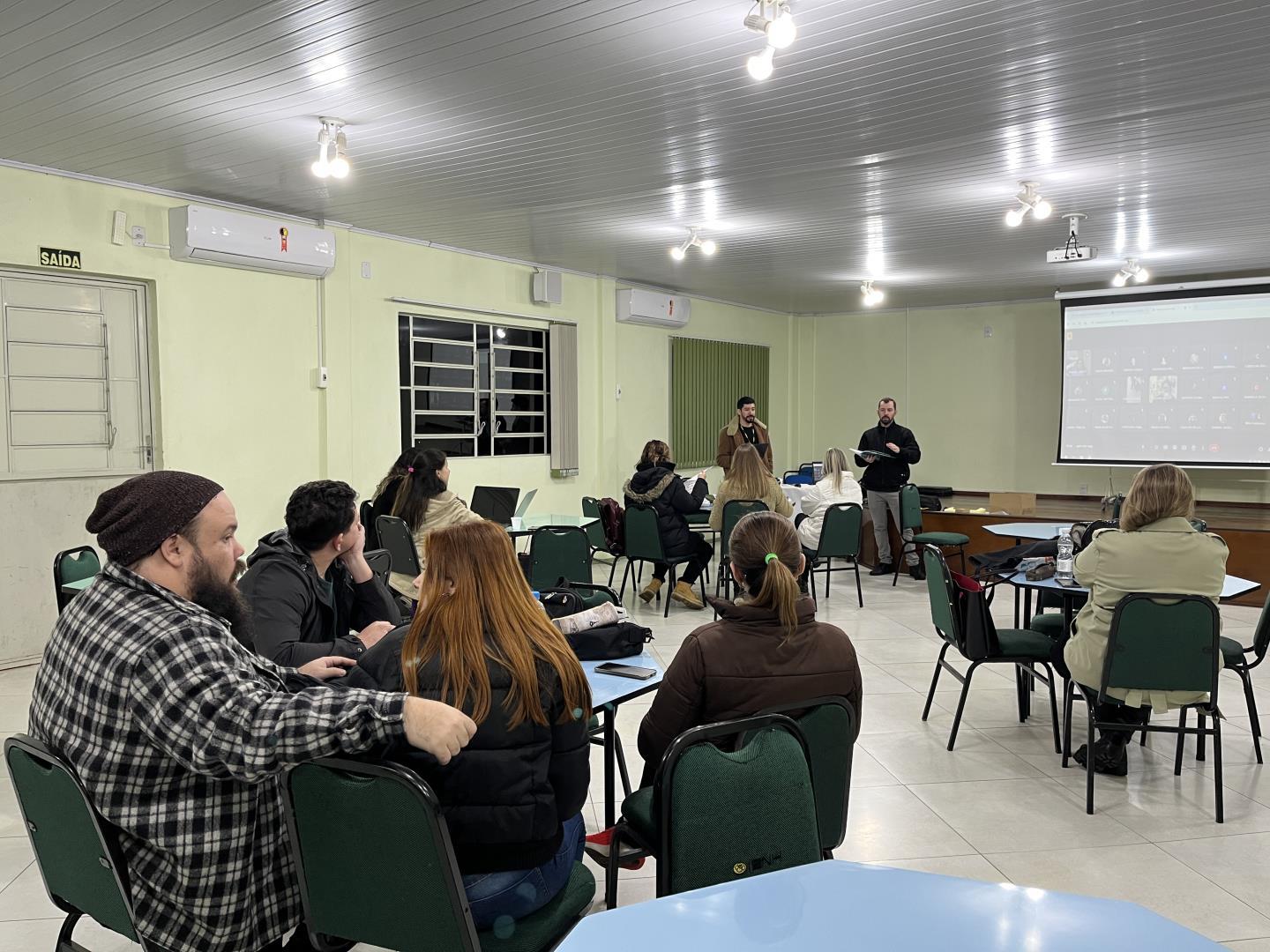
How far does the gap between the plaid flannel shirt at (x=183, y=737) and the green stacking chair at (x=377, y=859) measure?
0.10m

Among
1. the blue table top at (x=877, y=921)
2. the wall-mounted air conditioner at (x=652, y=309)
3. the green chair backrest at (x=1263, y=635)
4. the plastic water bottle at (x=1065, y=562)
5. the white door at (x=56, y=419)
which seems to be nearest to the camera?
the blue table top at (x=877, y=921)

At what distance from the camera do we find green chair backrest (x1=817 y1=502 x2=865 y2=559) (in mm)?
7141

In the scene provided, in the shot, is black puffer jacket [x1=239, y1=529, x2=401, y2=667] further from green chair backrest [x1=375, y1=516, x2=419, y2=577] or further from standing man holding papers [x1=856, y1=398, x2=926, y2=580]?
standing man holding papers [x1=856, y1=398, x2=926, y2=580]

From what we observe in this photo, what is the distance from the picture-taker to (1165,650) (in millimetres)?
3479

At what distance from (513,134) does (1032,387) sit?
27.3ft

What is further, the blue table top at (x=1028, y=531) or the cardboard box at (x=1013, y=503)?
the cardboard box at (x=1013, y=503)

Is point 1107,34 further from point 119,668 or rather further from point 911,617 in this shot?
point 911,617

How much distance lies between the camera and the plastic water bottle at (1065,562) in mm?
4289

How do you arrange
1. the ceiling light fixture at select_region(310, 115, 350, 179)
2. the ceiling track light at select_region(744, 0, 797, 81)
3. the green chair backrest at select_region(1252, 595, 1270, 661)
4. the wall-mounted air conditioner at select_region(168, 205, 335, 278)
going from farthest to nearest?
the wall-mounted air conditioner at select_region(168, 205, 335, 278) < the ceiling light fixture at select_region(310, 115, 350, 179) < the green chair backrest at select_region(1252, 595, 1270, 661) < the ceiling track light at select_region(744, 0, 797, 81)

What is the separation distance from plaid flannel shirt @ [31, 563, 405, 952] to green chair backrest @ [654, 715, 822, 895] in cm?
56

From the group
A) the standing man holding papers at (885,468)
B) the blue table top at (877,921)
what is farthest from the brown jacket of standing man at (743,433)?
the blue table top at (877,921)

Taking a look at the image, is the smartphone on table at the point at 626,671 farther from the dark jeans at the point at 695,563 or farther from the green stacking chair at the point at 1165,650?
the dark jeans at the point at 695,563

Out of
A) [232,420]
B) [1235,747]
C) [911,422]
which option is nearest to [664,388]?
[911,422]

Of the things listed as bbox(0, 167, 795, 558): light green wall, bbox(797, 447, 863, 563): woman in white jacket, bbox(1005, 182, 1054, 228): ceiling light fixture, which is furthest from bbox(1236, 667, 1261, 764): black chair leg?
bbox(0, 167, 795, 558): light green wall
